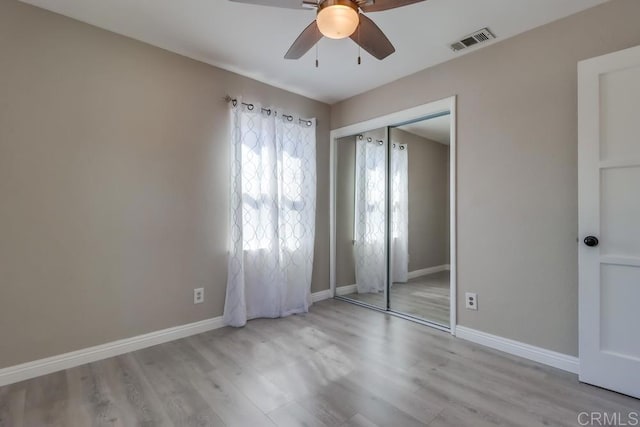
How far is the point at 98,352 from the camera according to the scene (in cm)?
220

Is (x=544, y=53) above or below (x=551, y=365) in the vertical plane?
above

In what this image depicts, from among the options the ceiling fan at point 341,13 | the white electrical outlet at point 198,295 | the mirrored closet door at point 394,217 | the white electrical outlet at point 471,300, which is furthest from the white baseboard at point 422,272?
the ceiling fan at point 341,13

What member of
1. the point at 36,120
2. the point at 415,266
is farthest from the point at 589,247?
the point at 36,120

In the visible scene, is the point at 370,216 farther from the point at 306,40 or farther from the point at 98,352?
the point at 98,352

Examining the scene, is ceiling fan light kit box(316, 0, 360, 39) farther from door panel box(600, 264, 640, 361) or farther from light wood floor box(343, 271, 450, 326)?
light wood floor box(343, 271, 450, 326)

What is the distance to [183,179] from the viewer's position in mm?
2621

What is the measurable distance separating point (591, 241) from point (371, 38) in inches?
74.4

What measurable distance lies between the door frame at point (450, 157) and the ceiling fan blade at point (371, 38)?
1.03 meters

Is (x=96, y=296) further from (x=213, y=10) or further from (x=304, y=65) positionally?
(x=304, y=65)

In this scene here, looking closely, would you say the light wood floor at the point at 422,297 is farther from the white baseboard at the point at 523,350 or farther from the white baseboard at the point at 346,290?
the white baseboard at the point at 523,350

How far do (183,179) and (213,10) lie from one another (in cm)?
134

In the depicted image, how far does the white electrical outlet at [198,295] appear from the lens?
270 centimetres

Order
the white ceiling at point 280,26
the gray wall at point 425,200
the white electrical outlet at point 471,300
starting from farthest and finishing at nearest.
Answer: the gray wall at point 425,200 → the white electrical outlet at point 471,300 → the white ceiling at point 280,26

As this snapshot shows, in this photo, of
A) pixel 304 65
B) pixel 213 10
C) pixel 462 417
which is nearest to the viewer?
pixel 462 417
